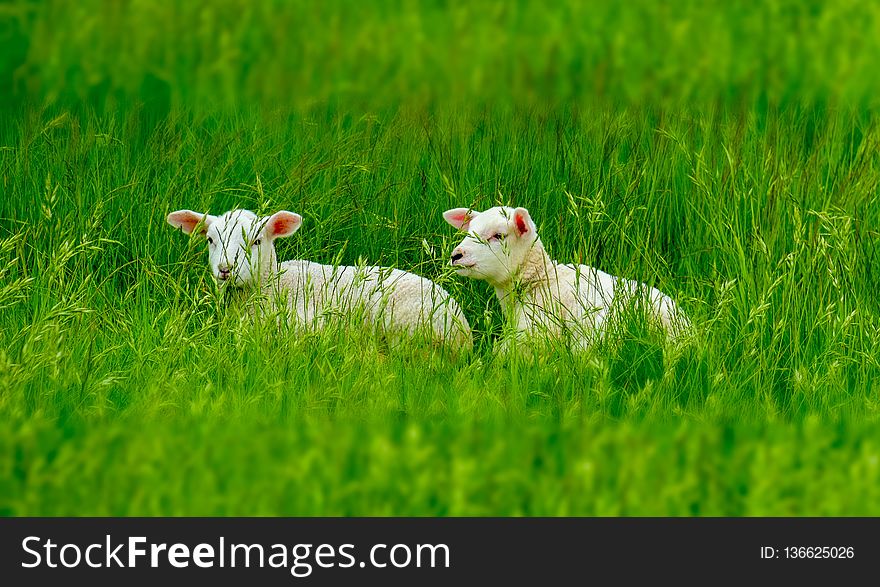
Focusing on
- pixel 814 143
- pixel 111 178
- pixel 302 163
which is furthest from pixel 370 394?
pixel 814 143

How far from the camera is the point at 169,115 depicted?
7508 mm

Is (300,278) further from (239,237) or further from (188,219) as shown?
(188,219)

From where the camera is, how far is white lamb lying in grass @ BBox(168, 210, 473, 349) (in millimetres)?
6324

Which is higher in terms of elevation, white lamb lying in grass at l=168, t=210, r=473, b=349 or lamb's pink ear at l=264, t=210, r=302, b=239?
lamb's pink ear at l=264, t=210, r=302, b=239

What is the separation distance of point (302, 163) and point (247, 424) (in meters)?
2.71

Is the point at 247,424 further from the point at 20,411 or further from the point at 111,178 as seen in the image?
the point at 111,178

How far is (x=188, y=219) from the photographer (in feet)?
22.0

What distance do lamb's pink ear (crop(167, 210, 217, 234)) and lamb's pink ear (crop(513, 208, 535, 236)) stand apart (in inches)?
65.9

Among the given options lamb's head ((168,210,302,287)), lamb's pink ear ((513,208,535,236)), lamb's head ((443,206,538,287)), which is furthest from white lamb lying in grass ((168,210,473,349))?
lamb's pink ear ((513,208,535,236))

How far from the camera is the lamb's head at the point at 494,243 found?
21.1 feet

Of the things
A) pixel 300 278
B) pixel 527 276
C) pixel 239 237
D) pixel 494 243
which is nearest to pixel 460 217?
pixel 494 243

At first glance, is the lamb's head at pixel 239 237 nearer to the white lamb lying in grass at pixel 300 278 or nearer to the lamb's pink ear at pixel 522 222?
the white lamb lying in grass at pixel 300 278

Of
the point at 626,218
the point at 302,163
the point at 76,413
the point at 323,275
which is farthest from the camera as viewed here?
the point at 302,163

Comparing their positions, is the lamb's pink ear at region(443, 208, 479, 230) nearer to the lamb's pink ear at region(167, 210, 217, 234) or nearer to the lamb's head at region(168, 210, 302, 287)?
the lamb's head at region(168, 210, 302, 287)
